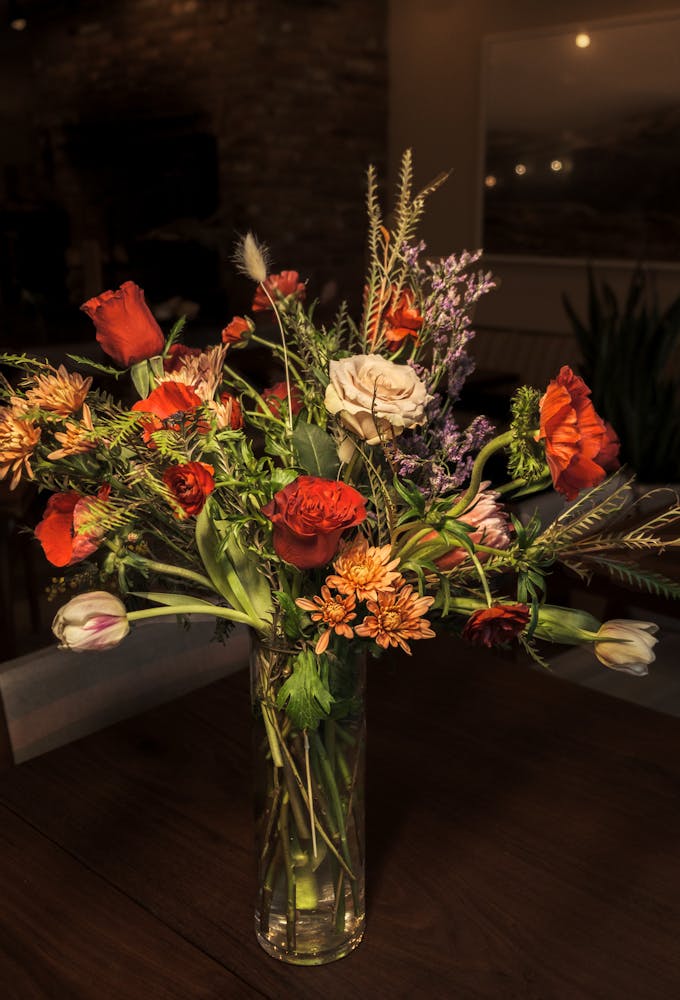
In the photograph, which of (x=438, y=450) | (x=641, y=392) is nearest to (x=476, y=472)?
(x=438, y=450)

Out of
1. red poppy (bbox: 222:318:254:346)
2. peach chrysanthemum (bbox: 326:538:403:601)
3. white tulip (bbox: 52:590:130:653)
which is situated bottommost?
white tulip (bbox: 52:590:130:653)

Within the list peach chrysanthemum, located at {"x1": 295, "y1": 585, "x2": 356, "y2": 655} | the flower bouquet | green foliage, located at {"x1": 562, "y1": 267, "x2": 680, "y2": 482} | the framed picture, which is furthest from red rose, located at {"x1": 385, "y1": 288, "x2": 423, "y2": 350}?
the framed picture

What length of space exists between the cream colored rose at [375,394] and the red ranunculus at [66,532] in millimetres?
189

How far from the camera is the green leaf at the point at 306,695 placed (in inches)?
27.0

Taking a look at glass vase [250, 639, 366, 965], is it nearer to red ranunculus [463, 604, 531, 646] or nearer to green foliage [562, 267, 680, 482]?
red ranunculus [463, 604, 531, 646]

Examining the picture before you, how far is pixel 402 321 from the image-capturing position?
28.9 inches

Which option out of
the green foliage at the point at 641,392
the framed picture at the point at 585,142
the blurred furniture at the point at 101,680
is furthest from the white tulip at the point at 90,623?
the framed picture at the point at 585,142

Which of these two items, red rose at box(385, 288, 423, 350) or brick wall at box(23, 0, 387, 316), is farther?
brick wall at box(23, 0, 387, 316)

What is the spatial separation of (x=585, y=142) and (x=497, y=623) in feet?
16.5

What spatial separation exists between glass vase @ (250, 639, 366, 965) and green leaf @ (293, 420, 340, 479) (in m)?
0.13

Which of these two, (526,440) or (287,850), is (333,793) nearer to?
(287,850)

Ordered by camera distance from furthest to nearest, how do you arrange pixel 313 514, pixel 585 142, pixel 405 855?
1. pixel 585 142
2. pixel 405 855
3. pixel 313 514

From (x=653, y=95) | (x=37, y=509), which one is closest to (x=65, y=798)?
(x=37, y=509)

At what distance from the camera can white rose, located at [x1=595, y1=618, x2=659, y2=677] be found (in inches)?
26.6
